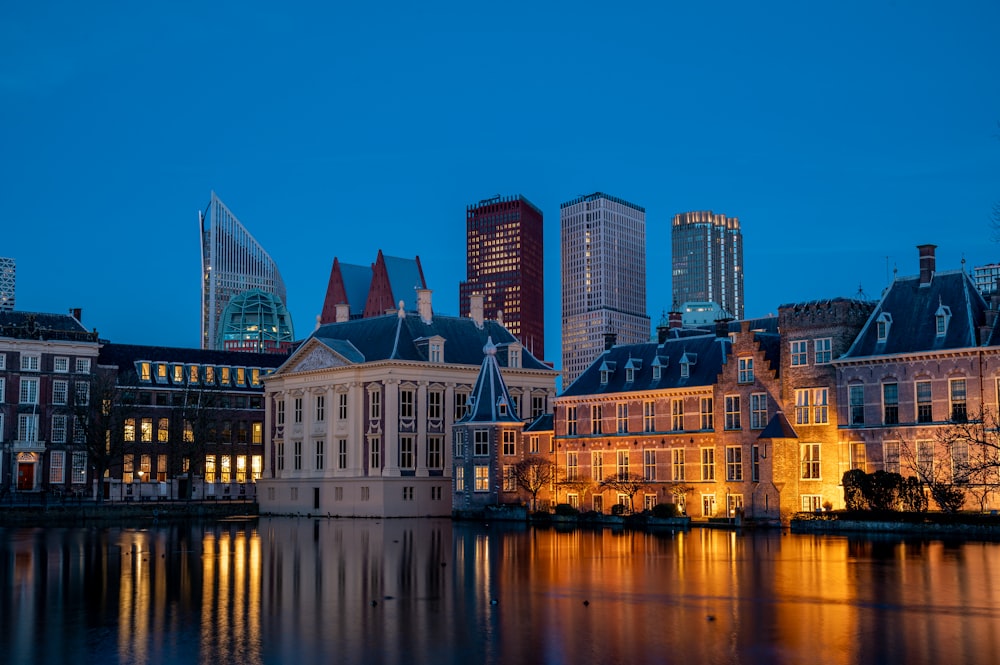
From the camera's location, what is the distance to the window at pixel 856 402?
219 feet

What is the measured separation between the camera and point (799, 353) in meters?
70.0

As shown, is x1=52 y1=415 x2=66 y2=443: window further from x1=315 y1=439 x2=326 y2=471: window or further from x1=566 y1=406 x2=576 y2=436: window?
x1=566 y1=406 x2=576 y2=436: window

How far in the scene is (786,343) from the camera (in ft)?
232

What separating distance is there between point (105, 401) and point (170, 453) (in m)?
11.3

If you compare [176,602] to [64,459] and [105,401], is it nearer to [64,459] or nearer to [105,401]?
[105,401]

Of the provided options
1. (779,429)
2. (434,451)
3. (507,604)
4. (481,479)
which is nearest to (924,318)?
(779,429)

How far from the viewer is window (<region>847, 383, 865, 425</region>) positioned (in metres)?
66.8

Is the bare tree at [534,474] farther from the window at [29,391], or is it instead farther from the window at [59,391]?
the window at [29,391]

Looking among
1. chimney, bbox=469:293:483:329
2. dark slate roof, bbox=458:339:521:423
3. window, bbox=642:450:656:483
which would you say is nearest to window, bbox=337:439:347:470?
dark slate roof, bbox=458:339:521:423

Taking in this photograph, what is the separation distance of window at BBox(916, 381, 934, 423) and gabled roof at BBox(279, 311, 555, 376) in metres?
41.1

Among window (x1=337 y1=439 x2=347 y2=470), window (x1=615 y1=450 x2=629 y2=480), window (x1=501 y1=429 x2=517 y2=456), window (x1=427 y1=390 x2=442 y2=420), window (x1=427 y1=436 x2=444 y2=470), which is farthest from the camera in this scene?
window (x1=337 y1=439 x2=347 y2=470)

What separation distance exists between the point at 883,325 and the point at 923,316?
219cm

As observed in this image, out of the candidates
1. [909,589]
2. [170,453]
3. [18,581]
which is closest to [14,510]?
[170,453]

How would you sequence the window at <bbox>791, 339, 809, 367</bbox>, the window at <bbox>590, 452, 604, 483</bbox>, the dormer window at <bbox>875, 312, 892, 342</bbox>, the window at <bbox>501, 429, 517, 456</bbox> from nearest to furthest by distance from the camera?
1. the dormer window at <bbox>875, 312, 892, 342</bbox>
2. the window at <bbox>791, 339, 809, 367</bbox>
3. the window at <bbox>590, 452, 604, 483</bbox>
4. the window at <bbox>501, 429, 517, 456</bbox>
